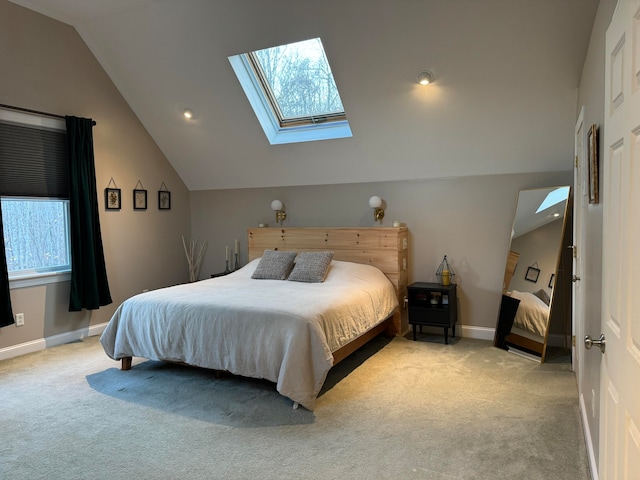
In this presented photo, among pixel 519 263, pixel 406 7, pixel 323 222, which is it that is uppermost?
pixel 406 7

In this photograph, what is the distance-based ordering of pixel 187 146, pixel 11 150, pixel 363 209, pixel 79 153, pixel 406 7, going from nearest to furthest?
pixel 406 7, pixel 11 150, pixel 79 153, pixel 363 209, pixel 187 146

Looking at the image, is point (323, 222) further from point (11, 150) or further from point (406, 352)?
point (11, 150)

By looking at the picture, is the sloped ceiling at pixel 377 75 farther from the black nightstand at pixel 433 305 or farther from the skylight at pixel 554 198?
the black nightstand at pixel 433 305

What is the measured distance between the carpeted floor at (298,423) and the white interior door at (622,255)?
42.5 inches

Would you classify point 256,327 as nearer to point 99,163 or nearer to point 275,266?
point 275,266

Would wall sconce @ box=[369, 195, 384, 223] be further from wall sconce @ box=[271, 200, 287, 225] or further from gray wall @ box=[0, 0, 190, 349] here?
gray wall @ box=[0, 0, 190, 349]

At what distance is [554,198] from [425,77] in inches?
60.6

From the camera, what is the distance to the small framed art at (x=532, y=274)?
4.05 metres

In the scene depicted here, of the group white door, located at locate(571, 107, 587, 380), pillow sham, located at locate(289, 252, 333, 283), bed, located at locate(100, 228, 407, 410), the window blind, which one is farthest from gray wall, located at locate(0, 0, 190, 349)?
white door, located at locate(571, 107, 587, 380)

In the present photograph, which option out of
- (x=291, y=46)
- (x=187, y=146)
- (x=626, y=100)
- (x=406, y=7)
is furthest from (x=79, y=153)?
(x=626, y=100)

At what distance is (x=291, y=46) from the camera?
4293mm

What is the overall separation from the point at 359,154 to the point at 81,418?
3.33 meters

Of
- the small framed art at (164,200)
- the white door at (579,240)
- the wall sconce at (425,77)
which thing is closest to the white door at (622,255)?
the white door at (579,240)

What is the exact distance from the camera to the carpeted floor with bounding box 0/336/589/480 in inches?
93.7
